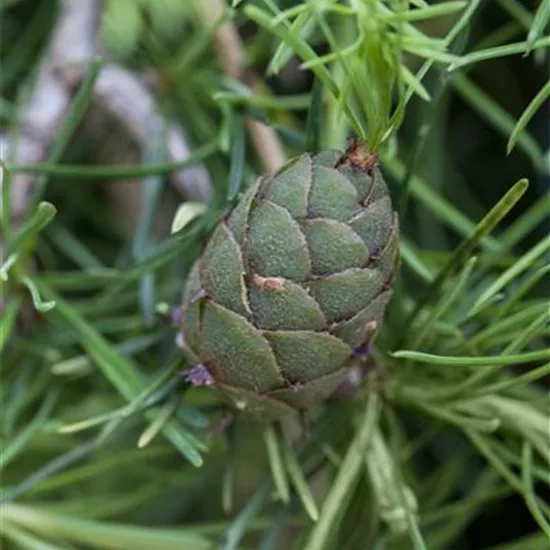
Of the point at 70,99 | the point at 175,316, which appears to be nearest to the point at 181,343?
the point at 175,316

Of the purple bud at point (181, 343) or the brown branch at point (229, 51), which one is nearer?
the purple bud at point (181, 343)

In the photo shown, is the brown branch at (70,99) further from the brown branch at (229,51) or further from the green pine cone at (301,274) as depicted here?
the green pine cone at (301,274)

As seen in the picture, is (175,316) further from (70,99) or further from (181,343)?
(70,99)

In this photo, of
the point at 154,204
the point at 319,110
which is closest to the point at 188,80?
the point at 154,204

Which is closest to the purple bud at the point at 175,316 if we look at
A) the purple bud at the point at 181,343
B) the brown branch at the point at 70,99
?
the purple bud at the point at 181,343

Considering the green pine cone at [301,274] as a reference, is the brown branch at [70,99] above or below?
below

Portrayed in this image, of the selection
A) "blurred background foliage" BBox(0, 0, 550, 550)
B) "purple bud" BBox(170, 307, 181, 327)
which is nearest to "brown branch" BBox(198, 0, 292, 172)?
"blurred background foliage" BBox(0, 0, 550, 550)

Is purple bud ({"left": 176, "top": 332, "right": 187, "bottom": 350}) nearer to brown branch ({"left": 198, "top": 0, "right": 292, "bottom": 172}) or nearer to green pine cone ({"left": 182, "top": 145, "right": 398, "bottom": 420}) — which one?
green pine cone ({"left": 182, "top": 145, "right": 398, "bottom": 420})

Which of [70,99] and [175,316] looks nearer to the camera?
[175,316]
